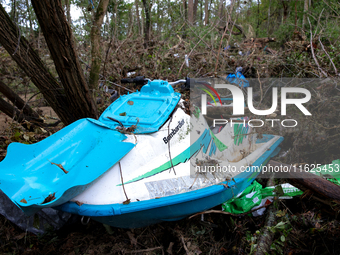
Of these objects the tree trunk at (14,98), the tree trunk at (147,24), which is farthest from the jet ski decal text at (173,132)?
the tree trunk at (147,24)

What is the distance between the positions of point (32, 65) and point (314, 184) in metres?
2.72

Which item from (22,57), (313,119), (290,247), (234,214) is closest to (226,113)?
(313,119)

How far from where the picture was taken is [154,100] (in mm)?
2266

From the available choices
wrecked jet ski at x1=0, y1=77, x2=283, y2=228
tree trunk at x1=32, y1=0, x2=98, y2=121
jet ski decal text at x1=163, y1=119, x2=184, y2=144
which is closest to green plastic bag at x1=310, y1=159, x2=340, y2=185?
wrecked jet ski at x1=0, y1=77, x2=283, y2=228

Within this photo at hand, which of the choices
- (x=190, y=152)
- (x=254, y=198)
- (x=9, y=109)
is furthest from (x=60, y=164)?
(x=9, y=109)

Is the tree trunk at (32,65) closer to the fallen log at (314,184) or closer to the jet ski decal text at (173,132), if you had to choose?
the jet ski decal text at (173,132)

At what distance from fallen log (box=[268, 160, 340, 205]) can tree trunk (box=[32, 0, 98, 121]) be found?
2016mm

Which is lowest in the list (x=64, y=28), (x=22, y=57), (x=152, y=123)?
(x=152, y=123)

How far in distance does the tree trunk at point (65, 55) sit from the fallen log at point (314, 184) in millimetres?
2016

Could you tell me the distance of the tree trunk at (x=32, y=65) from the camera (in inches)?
87.4

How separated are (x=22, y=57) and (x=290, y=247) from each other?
280cm

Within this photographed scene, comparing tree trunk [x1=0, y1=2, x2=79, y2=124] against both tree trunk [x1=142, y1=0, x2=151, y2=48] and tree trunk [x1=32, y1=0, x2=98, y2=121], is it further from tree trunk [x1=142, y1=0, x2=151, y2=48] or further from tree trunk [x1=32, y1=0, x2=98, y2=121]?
tree trunk [x1=142, y1=0, x2=151, y2=48]

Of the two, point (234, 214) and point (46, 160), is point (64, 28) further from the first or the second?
point (234, 214)

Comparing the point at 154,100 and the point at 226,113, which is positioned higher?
the point at 154,100
